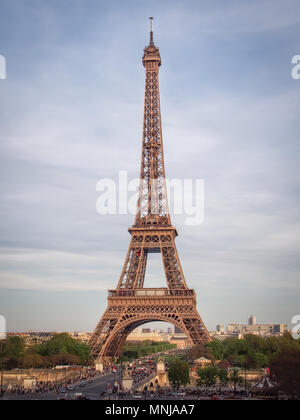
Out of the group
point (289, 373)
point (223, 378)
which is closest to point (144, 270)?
point (223, 378)

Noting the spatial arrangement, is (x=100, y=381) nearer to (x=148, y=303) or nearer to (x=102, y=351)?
(x=102, y=351)

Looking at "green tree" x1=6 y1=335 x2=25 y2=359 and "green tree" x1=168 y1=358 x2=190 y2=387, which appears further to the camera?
"green tree" x1=6 y1=335 x2=25 y2=359

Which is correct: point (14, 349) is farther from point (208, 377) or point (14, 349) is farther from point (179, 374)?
point (208, 377)

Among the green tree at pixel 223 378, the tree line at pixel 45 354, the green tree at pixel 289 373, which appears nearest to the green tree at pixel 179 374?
the green tree at pixel 223 378

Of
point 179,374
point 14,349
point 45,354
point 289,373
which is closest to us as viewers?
point 289,373

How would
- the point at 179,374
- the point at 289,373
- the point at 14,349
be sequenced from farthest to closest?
the point at 14,349 → the point at 179,374 → the point at 289,373

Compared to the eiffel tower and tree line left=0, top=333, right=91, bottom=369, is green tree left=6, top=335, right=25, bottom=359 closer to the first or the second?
tree line left=0, top=333, right=91, bottom=369

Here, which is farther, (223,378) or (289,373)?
(223,378)

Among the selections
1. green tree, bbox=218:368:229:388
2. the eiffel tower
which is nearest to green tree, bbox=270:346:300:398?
green tree, bbox=218:368:229:388

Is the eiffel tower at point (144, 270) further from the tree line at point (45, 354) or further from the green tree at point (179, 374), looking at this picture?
the green tree at point (179, 374)
